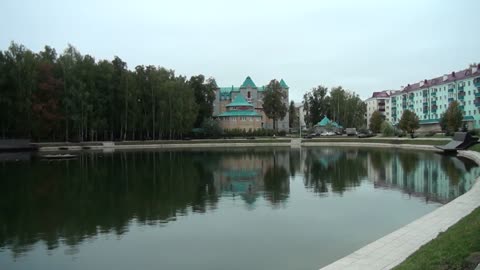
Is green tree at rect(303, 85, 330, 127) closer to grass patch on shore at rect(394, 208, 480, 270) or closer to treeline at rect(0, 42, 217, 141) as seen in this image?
treeline at rect(0, 42, 217, 141)

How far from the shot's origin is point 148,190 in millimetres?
19906

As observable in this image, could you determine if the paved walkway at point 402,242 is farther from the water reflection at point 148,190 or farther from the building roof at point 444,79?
the building roof at point 444,79

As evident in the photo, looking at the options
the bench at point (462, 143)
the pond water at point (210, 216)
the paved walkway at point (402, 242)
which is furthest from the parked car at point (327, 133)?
the paved walkway at point (402, 242)

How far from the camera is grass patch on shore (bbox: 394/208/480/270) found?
6215 mm

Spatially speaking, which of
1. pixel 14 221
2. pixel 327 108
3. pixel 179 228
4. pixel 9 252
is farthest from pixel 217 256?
pixel 327 108

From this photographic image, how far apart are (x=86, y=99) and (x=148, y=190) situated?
47823mm

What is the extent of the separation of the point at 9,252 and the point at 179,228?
180 inches

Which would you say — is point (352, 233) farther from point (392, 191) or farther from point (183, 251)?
point (392, 191)

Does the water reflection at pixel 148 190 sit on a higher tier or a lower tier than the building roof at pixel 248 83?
lower

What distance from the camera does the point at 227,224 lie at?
500 inches

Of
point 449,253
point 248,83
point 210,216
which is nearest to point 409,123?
point 248,83

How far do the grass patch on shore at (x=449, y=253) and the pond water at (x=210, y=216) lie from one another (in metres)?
2.34

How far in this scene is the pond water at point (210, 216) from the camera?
9.68m

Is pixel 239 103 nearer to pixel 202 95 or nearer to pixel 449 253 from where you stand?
pixel 202 95
